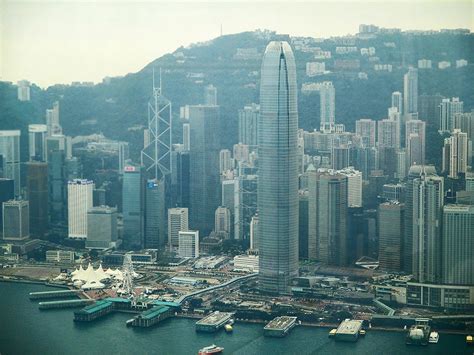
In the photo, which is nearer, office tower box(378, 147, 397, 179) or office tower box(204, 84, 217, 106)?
office tower box(378, 147, 397, 179)

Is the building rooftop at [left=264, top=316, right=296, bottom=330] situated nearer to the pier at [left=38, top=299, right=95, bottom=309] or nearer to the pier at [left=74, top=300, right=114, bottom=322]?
the pier at [left=74, top=300, right=114, bottom=322]

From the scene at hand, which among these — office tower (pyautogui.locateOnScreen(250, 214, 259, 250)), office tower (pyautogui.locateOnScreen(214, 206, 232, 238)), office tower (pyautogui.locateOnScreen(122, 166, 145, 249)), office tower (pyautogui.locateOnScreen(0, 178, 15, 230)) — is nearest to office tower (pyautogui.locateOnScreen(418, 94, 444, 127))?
office tower (pyautogui.locateOnScreen(250, 214, 259, 250))

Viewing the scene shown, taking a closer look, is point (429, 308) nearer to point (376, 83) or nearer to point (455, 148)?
point (455, 148)

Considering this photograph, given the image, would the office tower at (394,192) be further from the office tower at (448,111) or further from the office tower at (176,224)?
the office tower at (176,224)

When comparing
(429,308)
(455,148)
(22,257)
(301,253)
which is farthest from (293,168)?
(22,257)

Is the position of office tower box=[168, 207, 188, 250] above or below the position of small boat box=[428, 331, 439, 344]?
above

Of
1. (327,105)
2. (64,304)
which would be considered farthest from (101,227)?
(327,105)
